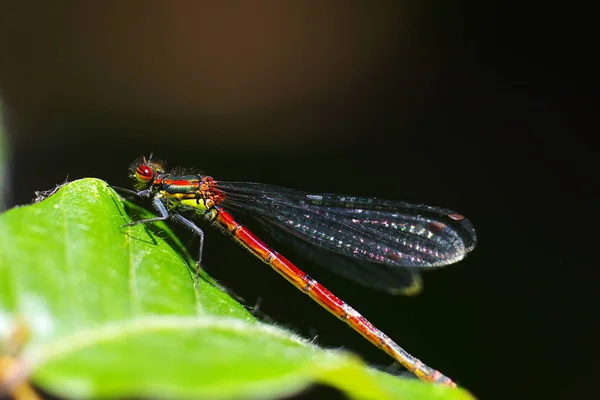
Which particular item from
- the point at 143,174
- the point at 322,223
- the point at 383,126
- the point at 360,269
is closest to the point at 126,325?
the point at 143,174

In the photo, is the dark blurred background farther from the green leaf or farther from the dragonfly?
the green leaf

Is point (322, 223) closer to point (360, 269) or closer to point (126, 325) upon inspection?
point (360, 269)

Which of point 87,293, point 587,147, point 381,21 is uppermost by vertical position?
point 381,21

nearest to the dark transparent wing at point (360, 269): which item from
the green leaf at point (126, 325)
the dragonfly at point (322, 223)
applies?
the dragonfly at point (322, 223)

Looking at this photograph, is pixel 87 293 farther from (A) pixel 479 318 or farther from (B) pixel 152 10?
(B) pixel 152 10

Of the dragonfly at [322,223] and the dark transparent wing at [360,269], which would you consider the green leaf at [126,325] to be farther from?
the dark transparent wing at [360,269]

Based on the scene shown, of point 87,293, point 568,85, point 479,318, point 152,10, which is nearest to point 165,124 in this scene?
point 152,10
